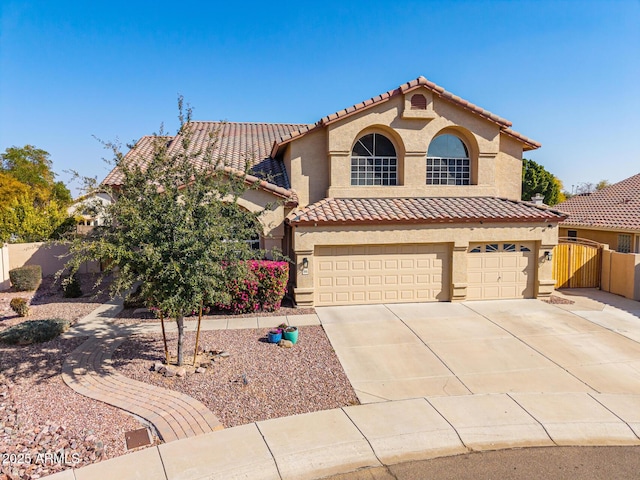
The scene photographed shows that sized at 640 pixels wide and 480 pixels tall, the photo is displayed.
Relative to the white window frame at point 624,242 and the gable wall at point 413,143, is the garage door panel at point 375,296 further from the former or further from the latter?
the white window frame at point 624,242

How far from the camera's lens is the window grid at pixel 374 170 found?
16516 mm

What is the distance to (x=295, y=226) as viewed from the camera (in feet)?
46.2

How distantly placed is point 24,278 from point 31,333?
793 centimetres

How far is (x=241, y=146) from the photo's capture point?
2134 cm

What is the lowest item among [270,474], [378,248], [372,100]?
[270,474]

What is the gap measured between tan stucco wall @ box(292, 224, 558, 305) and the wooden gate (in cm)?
232

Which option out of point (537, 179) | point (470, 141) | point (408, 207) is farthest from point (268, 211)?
point (537, 179)

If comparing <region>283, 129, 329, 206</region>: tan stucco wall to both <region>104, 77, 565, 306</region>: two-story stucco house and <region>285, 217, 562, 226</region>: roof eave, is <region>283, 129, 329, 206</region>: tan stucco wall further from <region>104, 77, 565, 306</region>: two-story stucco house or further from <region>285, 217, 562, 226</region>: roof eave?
<region>285, 217, 562, 226</region>: roof eave

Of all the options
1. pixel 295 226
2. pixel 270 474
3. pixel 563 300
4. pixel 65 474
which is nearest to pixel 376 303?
pixel 295 226

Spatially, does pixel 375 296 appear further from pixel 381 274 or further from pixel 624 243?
pixel 624 243

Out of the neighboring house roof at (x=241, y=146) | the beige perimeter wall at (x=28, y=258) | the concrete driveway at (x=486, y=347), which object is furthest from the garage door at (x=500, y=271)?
the beige perimeter wall at (x=28, y=258)

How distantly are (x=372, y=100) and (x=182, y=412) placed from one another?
12666mm

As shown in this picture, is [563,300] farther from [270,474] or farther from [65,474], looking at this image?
[65,474]

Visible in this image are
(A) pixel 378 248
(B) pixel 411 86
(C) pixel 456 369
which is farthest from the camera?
(B) pixel 411 86
